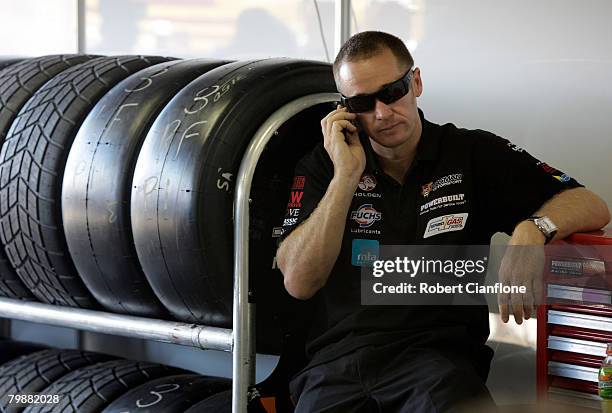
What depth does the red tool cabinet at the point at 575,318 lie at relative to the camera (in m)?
1.69

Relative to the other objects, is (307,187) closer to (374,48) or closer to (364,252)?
(364,252)

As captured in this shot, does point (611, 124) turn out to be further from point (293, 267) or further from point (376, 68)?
point (293, 267)

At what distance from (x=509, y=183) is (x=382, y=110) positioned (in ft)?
1.01

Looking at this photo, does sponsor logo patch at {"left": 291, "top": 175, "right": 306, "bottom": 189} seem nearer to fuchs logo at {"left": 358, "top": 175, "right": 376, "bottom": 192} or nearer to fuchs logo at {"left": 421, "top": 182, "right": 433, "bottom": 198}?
fuchs logo at {"left": 358, "top": 175, "right": 376, "bottom": 192}

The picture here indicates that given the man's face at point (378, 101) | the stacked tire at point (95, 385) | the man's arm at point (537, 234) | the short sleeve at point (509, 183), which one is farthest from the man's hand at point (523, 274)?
the stacked tire at point (95, 385)

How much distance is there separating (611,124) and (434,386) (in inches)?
32.7

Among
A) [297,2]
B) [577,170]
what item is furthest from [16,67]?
[577,170]

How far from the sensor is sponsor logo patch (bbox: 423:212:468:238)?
186cm

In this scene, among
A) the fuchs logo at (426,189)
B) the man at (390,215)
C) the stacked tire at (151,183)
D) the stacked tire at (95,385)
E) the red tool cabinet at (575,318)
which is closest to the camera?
the red tool cabinet at (575,318)

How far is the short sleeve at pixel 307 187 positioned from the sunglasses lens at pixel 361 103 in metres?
0.15

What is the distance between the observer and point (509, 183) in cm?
187

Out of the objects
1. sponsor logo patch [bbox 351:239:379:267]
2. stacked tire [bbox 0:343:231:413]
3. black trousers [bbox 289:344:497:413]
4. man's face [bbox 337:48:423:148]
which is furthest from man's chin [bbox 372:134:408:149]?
stacked tire [bbox 0:343:231:413]

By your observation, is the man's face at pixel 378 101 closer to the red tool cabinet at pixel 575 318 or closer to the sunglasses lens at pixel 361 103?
the sunglasses lens at pixel 361 103

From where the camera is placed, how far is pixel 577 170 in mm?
2180
